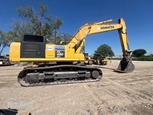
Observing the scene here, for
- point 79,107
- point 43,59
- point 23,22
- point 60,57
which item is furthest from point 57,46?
point 23,22

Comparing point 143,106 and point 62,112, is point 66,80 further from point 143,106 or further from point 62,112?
point 143,106

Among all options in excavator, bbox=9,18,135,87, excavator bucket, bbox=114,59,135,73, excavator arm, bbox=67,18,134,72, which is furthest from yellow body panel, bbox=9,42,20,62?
excavator bucket, bbox=114,59,135,73

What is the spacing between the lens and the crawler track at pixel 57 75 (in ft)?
21.1

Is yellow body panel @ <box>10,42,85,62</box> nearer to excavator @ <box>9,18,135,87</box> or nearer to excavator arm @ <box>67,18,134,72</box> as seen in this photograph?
excavator @ <box>9,18,135,87</box>

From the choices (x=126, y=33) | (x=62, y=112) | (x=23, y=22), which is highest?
(x=23, y=22)

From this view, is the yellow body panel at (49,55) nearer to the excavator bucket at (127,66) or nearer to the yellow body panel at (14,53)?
the yellow body panel at (14,53)

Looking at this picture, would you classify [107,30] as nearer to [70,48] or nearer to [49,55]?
[70,48]

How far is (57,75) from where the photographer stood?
671 cm

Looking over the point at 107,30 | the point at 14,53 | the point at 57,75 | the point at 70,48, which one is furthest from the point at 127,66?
the point at 14,53

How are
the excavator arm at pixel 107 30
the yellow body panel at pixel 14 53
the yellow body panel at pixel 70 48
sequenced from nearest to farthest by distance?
the yellow body panel at pixel 14 53 < the yellow body panel at pixel 70 48 < the excavator arm at pixel 107 30

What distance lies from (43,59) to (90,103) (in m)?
3.76

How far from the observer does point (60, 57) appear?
23.1 ft

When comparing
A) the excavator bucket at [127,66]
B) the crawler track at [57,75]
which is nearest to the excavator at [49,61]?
the crawler track at [57,75]

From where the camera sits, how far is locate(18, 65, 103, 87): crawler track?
21.1 ft
